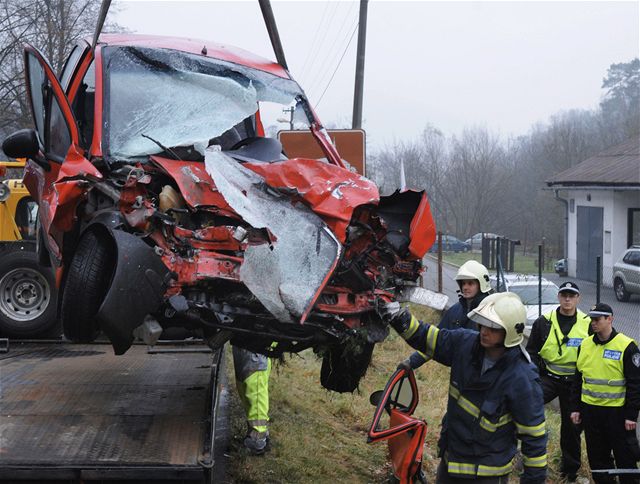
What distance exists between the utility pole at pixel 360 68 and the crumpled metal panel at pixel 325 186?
14.6m

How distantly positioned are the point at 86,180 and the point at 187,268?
94 cm

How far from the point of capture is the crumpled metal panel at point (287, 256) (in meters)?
4.77

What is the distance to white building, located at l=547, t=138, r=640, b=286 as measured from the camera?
26875mm

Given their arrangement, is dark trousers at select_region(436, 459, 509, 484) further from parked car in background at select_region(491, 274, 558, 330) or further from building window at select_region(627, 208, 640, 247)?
building window at select_region(627, 208, 640, 247)

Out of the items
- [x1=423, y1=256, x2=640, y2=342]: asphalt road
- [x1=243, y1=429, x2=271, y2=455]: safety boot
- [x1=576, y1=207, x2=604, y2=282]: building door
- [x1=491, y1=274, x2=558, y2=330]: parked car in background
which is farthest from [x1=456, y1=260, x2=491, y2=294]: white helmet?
[x1=576, y1=207, x2=604, y2=282]: building door

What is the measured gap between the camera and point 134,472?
4.38 m

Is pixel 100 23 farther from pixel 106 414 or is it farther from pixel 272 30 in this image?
pixel 106 414

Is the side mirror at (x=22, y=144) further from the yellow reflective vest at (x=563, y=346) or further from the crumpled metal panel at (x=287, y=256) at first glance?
the yellow reflective vest at (x=563, y=346)

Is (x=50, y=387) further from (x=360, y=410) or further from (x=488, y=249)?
(x=488, y=249)

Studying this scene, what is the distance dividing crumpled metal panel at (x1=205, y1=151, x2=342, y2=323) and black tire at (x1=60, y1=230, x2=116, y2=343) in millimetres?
778

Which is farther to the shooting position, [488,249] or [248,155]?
[488,249]

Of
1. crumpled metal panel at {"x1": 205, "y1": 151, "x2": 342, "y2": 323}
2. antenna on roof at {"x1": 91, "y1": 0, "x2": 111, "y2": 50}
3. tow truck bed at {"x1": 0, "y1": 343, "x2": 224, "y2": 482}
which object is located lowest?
tow truck bed at {"x1": 0, "y1": 343, "x2": 224, "y2": 482}

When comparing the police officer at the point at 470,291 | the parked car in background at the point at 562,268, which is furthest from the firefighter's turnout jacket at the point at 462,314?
the parked car in background at the point at 562,268

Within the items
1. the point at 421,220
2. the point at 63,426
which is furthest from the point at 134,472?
the point at 421,220
